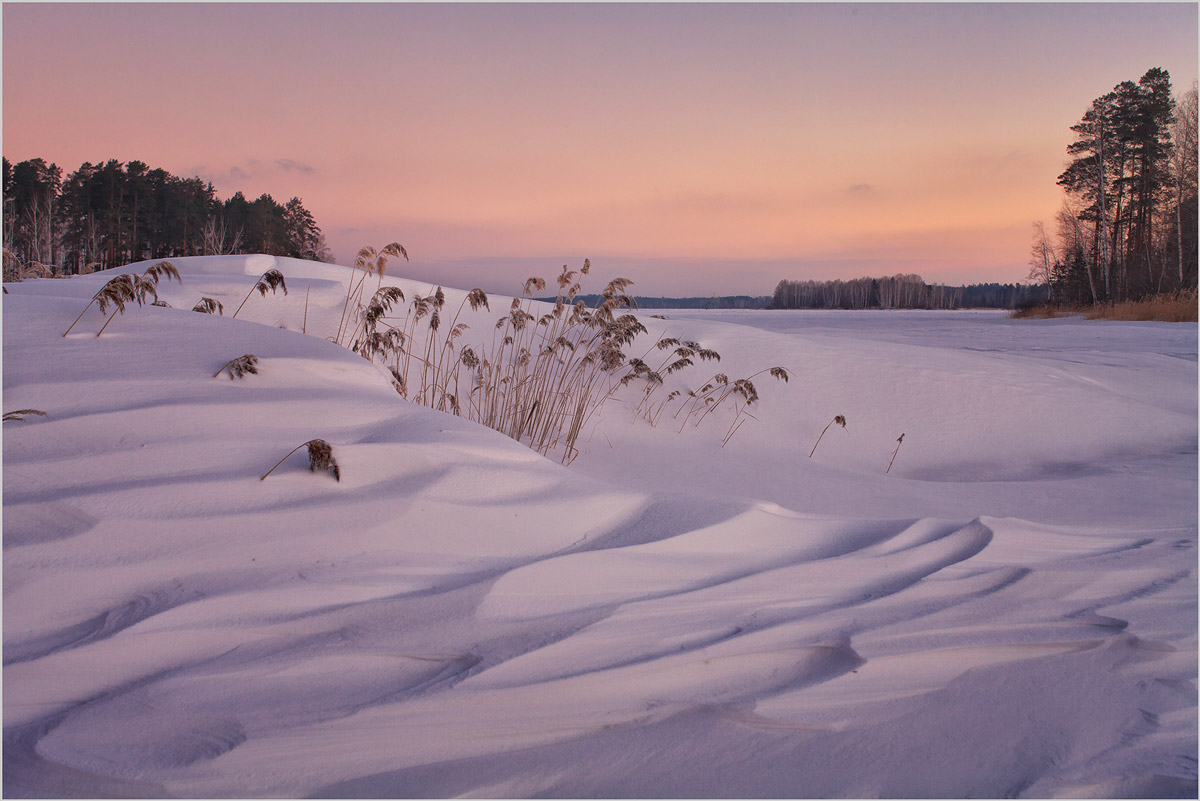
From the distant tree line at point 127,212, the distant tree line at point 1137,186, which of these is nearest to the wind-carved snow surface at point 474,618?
the distant tree line at point 1137,186

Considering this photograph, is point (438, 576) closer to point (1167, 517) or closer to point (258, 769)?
point (258, 769)

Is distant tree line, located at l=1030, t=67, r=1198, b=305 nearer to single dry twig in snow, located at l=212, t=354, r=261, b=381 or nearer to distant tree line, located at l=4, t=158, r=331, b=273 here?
single dry twig in snow, located at l=212, t=354, r=261, b=381

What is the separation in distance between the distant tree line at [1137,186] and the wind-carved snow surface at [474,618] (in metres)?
23.7

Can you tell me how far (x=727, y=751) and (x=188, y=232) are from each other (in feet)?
119

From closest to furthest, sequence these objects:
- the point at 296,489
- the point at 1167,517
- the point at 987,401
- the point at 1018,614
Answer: the point at 1018,614 → the point at 296,489 → the point at 1167,517 → the point at 987,401

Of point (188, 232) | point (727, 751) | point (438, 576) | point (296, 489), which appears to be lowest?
point (727, 751)

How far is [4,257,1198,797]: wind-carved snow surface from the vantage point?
3.62ft

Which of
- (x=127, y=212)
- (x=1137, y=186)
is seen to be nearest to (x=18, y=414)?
(x=1137, y=186)

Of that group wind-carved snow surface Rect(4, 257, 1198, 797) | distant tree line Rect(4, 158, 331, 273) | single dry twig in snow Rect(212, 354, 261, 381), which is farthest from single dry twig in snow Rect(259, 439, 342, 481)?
distant tree line Rect(4, 158, 331, 273)

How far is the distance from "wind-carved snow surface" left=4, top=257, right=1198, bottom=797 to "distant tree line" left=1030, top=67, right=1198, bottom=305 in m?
23.7

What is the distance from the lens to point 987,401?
5289 mm

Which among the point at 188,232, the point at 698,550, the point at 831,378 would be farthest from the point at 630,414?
the point at 188,232

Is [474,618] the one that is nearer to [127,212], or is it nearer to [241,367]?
[241,367]

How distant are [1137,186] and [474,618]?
30209 millimetres
